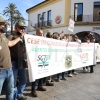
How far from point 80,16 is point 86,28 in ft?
6.80

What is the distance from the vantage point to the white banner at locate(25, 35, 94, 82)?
398 cm

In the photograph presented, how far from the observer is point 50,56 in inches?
185

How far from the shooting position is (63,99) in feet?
13.6

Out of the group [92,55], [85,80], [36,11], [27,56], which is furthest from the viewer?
[36,11]

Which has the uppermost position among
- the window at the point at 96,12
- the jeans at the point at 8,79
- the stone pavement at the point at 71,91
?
the window at the point at 96,12

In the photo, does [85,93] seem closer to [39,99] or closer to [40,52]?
[39,99]

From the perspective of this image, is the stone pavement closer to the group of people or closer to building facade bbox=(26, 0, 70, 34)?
the group of people

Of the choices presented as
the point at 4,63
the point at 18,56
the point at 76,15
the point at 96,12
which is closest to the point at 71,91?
the point at 18,56

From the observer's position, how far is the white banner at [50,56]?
13.0 feet

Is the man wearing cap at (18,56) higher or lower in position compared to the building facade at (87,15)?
lower

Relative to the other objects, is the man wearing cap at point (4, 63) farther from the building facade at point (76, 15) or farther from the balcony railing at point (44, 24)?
the balcony railing at point (44, 24)

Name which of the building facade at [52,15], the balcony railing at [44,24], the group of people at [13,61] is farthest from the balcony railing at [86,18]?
the group of people at [13,61]

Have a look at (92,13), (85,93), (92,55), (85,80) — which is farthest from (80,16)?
(85,93)

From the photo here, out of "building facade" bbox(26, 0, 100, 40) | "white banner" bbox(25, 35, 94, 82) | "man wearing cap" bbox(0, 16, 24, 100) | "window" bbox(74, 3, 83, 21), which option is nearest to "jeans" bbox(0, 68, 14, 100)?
"man wearing cap" bbox(0, 16, 24, 100)
